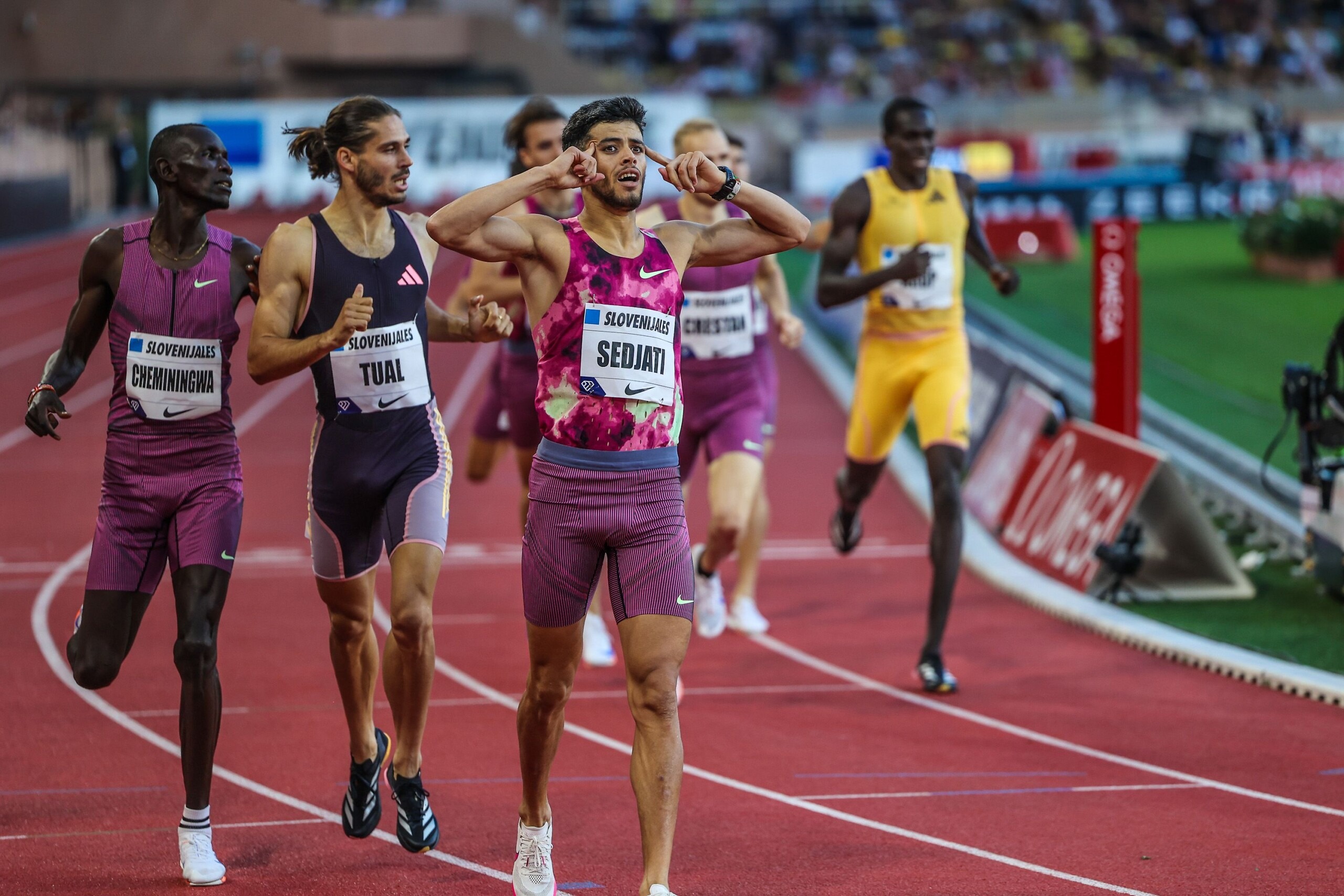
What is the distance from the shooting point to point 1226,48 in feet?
153

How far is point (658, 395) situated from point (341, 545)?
136cm

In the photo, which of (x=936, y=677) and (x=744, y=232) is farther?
(x=936, y=677)

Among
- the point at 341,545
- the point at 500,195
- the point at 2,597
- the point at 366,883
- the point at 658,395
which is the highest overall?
the point at 500,195

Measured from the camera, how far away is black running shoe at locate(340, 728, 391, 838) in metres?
5.45

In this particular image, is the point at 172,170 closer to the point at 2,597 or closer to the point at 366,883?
the point at 366,883

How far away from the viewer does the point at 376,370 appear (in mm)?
5434

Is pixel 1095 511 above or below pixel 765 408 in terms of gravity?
below

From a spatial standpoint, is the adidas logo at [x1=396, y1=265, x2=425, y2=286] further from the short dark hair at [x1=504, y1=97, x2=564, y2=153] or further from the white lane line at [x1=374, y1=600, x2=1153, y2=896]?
the short dark hair at [x1=504, y1=97, x2=564, y2=153]

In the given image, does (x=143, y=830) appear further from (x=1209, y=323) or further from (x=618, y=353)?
(x=1209, y=323)

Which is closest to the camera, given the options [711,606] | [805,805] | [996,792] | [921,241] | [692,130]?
[805,805]

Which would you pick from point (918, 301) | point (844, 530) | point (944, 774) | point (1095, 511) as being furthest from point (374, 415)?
point (1095, 511)

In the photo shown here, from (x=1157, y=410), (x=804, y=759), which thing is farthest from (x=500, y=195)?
(x=1157, y=410)

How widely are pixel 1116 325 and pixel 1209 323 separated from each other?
1104cm

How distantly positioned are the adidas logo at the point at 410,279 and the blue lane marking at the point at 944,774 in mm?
2345
